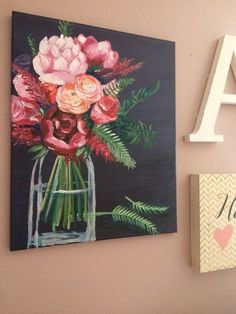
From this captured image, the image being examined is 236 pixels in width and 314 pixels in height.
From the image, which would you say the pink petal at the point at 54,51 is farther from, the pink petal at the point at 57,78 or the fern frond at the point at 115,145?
the fern frond at the point at 115,145

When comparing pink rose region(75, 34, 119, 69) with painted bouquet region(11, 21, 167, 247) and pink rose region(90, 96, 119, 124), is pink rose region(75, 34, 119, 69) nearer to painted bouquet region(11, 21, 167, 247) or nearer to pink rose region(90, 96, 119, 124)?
painted bouquet region(11, 21, 167, 247)

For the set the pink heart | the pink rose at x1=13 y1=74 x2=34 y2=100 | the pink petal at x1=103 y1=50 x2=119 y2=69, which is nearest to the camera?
the pink rose at x1=13 y1=74 x2=34 y2=100

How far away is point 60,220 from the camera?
0.84 meters

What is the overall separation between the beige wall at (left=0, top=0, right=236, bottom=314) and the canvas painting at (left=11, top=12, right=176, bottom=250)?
0.13 ft

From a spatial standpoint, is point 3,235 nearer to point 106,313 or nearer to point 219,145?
point 106,313

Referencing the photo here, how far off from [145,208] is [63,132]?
1.17ft

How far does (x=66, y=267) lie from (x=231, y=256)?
22.7 inches

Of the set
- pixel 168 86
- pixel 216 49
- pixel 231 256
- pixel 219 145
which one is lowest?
pixel 231 256

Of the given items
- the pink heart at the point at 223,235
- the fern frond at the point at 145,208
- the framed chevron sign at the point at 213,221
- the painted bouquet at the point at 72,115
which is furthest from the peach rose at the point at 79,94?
the pink heart at the point at 223,235

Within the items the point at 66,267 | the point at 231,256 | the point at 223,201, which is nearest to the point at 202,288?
the point at 231,256

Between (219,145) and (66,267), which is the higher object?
(219,145)

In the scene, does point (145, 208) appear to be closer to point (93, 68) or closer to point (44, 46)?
point (93, 68)

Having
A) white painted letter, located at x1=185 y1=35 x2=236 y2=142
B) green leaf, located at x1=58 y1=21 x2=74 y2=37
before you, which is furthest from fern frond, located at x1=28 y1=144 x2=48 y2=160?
white painted letter, located at x1=185 y1=35 x2=236 y2=142

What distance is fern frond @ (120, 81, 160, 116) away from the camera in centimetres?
92
